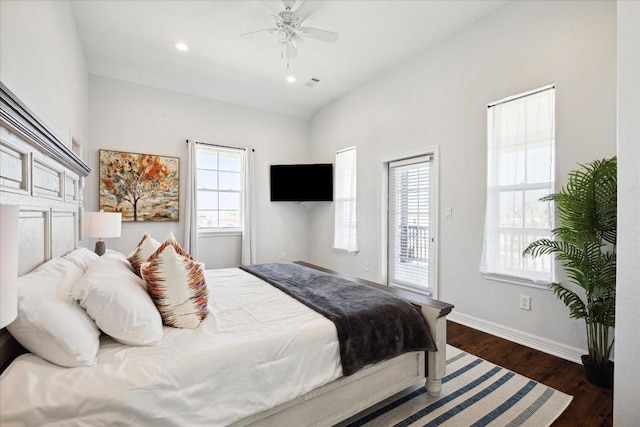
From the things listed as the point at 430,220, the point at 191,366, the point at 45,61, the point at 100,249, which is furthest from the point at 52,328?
the point at 430,220

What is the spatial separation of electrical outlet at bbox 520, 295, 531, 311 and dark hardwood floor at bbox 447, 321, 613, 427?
339 mm

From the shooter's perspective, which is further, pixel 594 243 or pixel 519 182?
pixel 519 182

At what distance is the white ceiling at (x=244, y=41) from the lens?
112 inches

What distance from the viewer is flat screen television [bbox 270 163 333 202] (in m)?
5.12

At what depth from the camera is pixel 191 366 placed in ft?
3.76

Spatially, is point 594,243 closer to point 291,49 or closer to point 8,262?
point 8,262

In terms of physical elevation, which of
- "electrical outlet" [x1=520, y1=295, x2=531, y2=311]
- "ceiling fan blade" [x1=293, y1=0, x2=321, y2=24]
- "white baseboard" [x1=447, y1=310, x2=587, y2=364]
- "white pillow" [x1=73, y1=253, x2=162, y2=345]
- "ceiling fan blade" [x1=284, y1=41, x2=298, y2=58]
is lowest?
"white baseboard" [x1=447, y1=310, x2=587, y2=364]

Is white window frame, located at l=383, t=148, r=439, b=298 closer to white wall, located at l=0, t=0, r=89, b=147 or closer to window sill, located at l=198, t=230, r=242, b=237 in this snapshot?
window sill, located at l=198, t=230, r=242, b=237

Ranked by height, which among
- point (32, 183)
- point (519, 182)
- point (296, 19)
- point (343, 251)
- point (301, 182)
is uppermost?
point (296, 19)

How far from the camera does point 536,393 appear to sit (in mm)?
1927

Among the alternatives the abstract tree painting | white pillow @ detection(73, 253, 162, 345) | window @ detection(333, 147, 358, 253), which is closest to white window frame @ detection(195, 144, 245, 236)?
the abstract tree painting

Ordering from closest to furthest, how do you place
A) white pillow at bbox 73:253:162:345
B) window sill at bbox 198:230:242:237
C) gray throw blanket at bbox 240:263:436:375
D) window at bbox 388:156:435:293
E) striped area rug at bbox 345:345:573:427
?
1. white pillow at bbox 73:253:162:345
2. gray throw blanket at bbox 240:263:436:375
3. striped area rug at bbox 345:345:573:427
4. window at bbox 388:156:435:293
5. window sill at bbox 198:230:242:237

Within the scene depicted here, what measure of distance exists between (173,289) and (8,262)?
2.90 ft

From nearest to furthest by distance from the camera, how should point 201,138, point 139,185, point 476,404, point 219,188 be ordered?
point 476,404 → point 139,185 → point 201,138 → point 219,188
